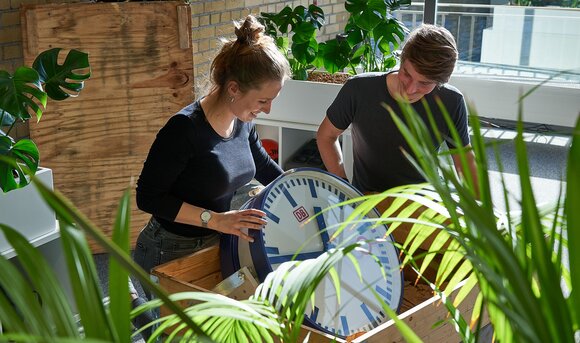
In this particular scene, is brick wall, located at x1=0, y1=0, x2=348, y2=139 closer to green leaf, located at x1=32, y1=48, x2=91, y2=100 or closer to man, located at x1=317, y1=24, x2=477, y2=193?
green leaf, located at x1=32, y1=48, x2=91, y2=100

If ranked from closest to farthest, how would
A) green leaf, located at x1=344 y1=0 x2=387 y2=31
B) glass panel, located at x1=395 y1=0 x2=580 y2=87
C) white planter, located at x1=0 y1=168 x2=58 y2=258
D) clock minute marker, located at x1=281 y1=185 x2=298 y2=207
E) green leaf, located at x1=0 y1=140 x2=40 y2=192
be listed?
1. clock minute marker, located at x1=281 y1=185 x2=298 y2=207
2. green leaf, located at x1=0 y1=140 x2=40 y2=192
3. white planter, located at x1=0 y1=168 x2=58 y2=258
4. green leaf, located at x1=344 y1=0 x2=387 y2=31
5. glass panel, located at x1=395 y1=0 x2=580 y2=87

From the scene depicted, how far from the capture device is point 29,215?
9.46 feet

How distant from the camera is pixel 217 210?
229cm

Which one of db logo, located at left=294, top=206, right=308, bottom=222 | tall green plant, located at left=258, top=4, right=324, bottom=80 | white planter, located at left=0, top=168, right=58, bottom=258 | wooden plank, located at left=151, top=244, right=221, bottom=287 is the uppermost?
tall green plant, located at left=258, top=4, right=324, bottom=80

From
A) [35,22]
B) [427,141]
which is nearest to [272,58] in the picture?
[427,141]

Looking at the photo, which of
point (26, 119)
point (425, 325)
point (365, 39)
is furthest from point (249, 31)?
point (365, 39)

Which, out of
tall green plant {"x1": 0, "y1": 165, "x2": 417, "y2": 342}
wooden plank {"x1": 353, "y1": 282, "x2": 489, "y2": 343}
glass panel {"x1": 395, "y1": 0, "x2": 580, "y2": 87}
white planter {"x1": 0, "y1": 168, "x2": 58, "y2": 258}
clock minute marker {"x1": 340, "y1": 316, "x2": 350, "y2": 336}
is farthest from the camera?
glass panel {"x1": 395, "y1": 0, "x2": 580, "y2": 87}

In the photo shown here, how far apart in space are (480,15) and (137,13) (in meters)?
3.43

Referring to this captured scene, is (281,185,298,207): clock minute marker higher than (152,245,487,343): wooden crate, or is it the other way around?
(281,185,298,207): clock minute marker

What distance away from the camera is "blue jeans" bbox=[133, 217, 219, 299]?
2.29m

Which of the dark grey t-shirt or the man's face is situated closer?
the man's face

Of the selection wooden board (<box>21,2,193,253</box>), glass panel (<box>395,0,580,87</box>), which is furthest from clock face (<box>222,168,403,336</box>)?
glass panel (<box>395,0,580,87</box>)

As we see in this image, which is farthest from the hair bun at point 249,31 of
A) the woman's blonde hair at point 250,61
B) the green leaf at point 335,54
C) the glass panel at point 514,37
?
the glass panel at point 514,37

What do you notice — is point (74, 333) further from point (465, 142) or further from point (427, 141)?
point (465, 142)
